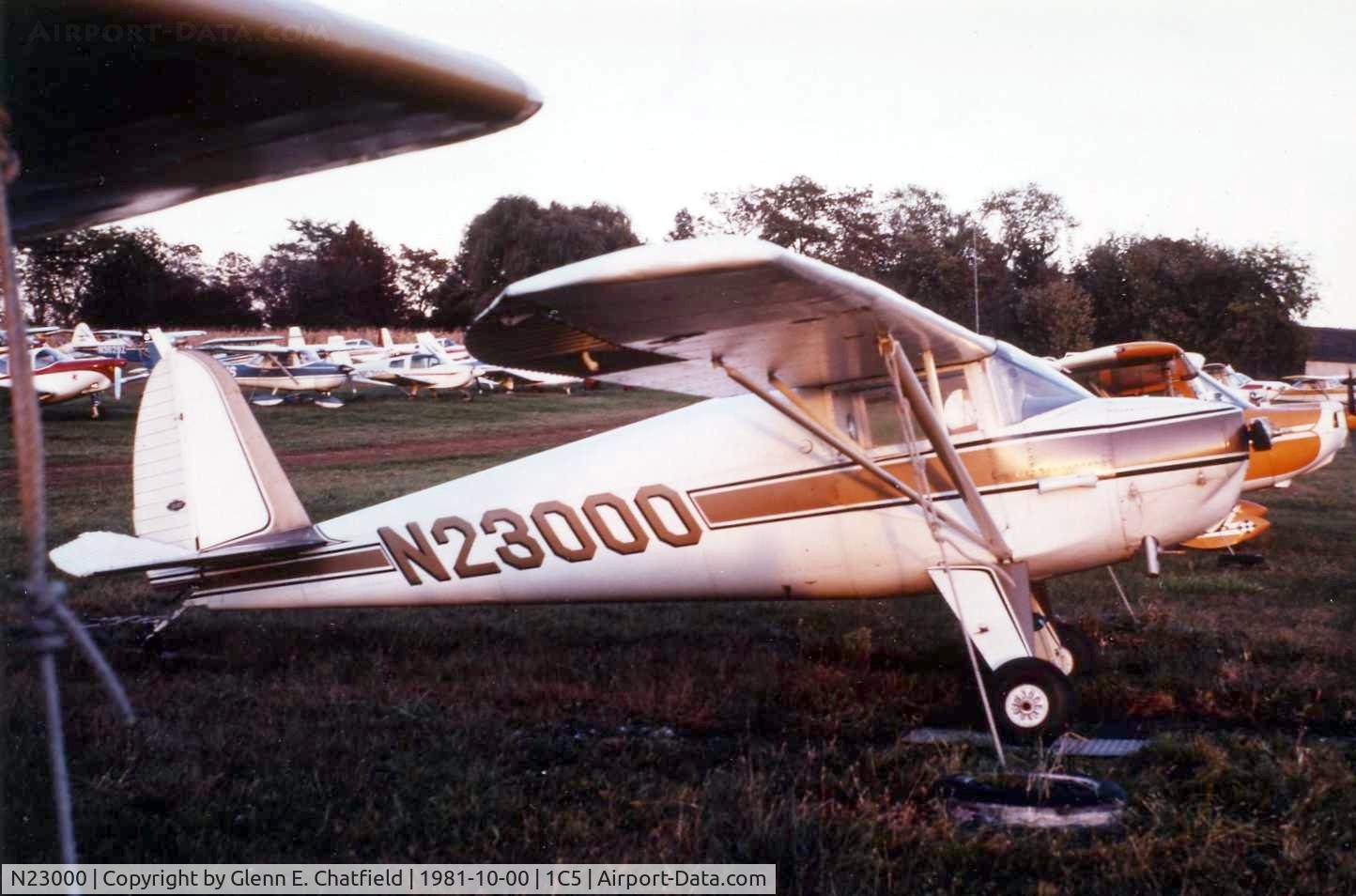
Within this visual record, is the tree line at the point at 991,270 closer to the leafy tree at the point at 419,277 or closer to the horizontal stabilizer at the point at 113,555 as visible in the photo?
the leafy tree at the point at 419,277

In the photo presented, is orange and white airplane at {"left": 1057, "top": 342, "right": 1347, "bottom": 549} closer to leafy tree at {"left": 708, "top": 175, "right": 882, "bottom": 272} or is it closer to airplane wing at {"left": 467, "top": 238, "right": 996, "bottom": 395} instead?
airplane wing at {"left": 467, "top": 238, "right": 996, "bottom": 395}

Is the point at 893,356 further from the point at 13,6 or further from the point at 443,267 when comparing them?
the point at 443,267

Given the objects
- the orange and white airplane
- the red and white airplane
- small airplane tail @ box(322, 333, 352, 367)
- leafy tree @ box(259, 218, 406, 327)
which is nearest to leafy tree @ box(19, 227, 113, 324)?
the orange and white airplane

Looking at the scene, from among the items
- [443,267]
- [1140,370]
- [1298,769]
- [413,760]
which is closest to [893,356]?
[1298,769]

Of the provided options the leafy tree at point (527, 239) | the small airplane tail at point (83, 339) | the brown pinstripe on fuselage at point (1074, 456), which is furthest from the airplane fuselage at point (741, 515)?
the leafy tree at point (527, 239)

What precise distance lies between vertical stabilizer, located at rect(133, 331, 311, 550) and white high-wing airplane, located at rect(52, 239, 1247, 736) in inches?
0.5

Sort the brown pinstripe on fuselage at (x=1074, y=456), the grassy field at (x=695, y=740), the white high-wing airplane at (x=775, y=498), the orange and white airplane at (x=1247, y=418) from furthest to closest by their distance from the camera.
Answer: the orange and white airplane at (x=1247, y=418), the brown pinstripe on fuselage at (x=1074, y=456), the white high-wing airplane at (x=775, y=498), the grassy field at (x=695, y=740)

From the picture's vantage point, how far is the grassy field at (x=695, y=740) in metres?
3.40

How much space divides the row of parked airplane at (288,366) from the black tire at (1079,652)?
24.5 metres

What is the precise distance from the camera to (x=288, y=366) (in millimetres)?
33656

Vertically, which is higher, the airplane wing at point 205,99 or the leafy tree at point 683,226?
the leafy tree at point 683,226

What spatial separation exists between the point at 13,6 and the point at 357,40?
568 millimetres

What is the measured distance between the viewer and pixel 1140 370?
11.7 metres

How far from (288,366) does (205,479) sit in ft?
95.7
